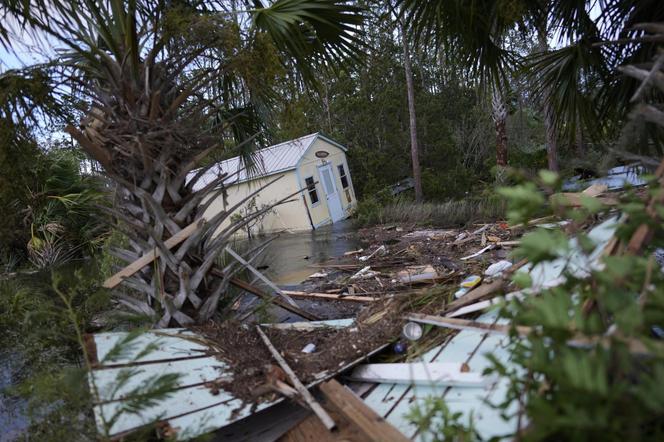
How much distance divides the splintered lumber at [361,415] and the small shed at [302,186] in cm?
1294

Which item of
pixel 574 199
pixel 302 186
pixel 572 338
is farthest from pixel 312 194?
pixel 572 338

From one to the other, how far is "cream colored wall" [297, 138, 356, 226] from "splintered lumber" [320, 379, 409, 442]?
1357 cm

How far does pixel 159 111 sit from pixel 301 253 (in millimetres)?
7468

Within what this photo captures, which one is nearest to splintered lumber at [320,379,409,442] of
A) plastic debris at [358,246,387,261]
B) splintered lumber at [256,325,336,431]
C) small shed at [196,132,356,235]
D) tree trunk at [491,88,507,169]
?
splintered lumber at [256,325,336,431]

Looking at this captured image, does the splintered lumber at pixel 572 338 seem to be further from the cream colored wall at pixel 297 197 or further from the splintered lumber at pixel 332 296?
the cream colored wall at pixel 297 197

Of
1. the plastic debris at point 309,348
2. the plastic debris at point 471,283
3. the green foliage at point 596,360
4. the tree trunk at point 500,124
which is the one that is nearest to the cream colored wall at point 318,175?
the tree trunk at point 500,124

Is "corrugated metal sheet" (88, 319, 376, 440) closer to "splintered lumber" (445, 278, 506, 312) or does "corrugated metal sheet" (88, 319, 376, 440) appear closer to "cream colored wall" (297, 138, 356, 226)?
"splintered lumber" (445, 278, 506, 312)

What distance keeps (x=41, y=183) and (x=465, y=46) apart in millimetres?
8682

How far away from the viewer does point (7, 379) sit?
14.7ft

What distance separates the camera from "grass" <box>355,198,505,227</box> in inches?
444

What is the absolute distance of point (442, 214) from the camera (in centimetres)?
1204

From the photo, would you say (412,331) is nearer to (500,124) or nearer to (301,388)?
(301,388)

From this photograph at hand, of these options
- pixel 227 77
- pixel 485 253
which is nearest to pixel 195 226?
pixel 227 77

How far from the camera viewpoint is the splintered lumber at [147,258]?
3.41m
